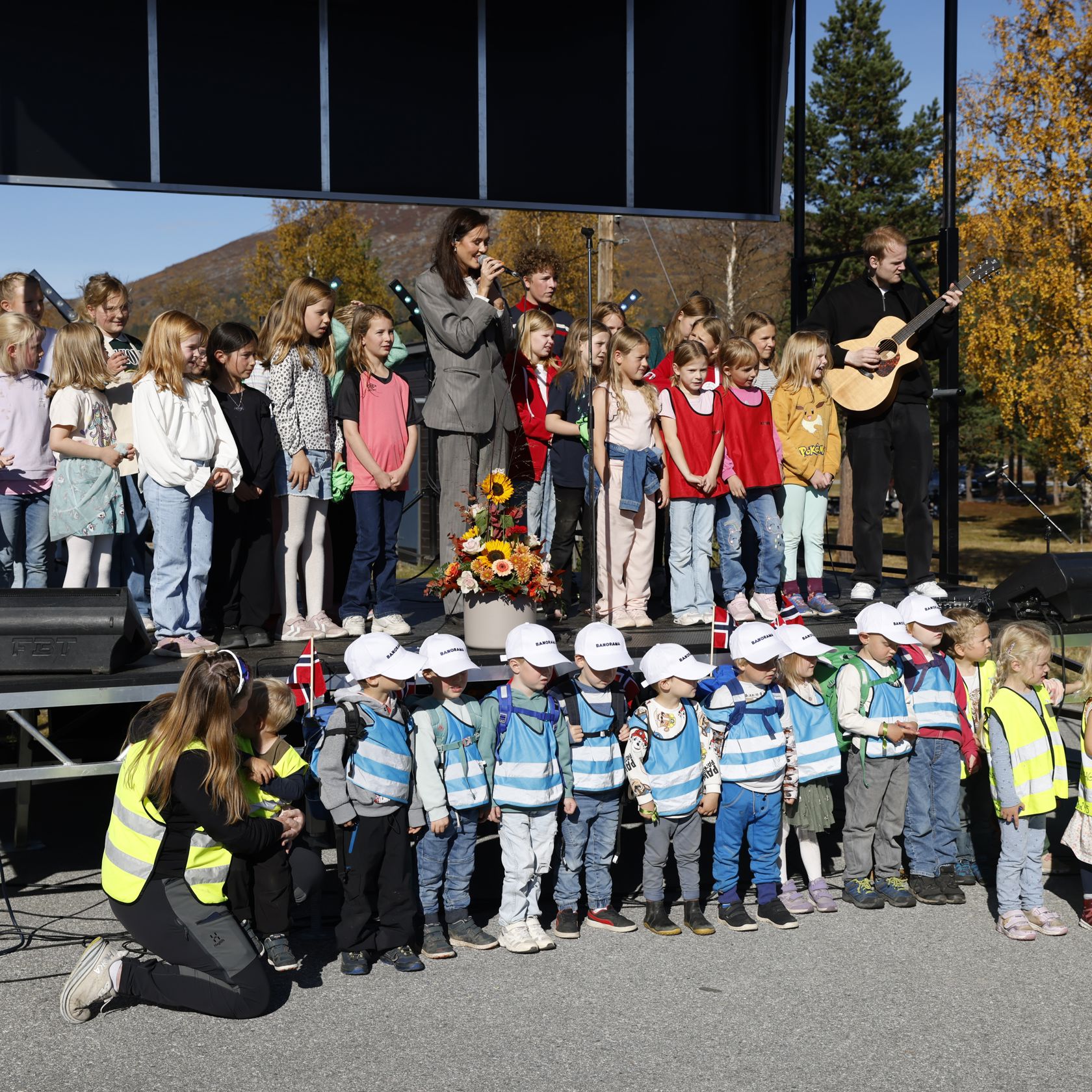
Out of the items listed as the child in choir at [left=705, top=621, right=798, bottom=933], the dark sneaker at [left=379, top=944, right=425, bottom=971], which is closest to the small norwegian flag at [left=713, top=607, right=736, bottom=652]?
the child in choir at [left=705, top=621, right=798, bottom=933]

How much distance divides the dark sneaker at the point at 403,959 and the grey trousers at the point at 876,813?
202cm

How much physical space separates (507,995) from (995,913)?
7.62 ft

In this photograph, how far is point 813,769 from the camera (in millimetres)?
5801

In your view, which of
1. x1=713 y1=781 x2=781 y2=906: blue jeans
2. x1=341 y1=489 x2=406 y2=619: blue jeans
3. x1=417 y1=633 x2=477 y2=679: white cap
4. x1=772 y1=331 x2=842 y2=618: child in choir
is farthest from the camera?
x1=772 y1=331 x2=842 y2=618: child in choir

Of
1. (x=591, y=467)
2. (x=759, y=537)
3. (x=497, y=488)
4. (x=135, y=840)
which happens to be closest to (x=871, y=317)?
(x=759, y=537)

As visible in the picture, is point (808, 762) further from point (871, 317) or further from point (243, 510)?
point (871, 317)

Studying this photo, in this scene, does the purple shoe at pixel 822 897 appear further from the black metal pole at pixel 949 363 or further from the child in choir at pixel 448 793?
the black metal pole at pixel 949 363

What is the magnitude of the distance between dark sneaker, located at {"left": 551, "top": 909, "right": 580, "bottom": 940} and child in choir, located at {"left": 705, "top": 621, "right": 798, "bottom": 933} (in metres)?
0.64

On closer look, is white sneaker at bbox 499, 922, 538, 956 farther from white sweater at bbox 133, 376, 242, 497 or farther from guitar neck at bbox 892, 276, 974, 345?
guitar neck at bbox 892, 276, 974, 345

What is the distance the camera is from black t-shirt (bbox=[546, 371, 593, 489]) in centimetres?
716

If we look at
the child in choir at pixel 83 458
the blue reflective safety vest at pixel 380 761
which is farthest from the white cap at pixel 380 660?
the child in choir at pixel 83 458

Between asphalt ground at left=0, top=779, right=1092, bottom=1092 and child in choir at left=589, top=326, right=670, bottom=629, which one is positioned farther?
child in choir at left=589, top=326, right=670, bottom=629

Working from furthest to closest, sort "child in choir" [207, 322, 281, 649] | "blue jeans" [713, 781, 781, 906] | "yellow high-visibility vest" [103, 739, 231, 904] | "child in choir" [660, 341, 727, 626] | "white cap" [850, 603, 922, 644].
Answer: "child in choir" [660, 341, 727, 626] < "child in choir" [207, 322, 281, 649] < "white cap" [850, 603, 922, 644] < "blue jeans" [713, 781, 781, 906] < "yellow high-visibility vest" [103, 739, 231, 904]

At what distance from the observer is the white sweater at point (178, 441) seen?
6129mm
